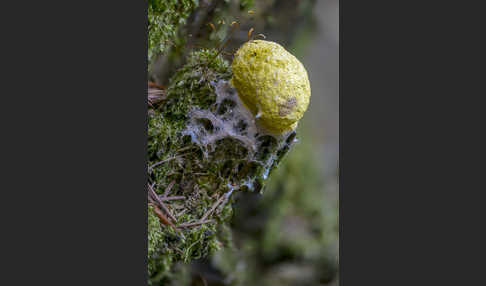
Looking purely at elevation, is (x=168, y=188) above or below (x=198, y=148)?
below

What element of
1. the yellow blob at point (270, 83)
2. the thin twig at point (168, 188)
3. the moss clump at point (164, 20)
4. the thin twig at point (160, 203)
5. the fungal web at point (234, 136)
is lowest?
the thin twig at point (160, 203)

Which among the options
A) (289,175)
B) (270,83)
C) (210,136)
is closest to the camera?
(270,83)

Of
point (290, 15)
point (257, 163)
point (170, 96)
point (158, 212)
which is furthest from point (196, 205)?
point (290, 15)

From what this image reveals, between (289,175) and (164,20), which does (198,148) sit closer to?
(164,20)

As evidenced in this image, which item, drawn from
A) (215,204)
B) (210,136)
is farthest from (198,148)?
(215,204)

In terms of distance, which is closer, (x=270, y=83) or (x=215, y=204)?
(x=270, y=83)

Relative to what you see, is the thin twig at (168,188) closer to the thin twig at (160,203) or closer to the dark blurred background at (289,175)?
the thin twig at (160,203)

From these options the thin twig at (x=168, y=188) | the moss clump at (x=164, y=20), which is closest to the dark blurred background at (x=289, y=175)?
the moss clump at (x=164, y=20)
